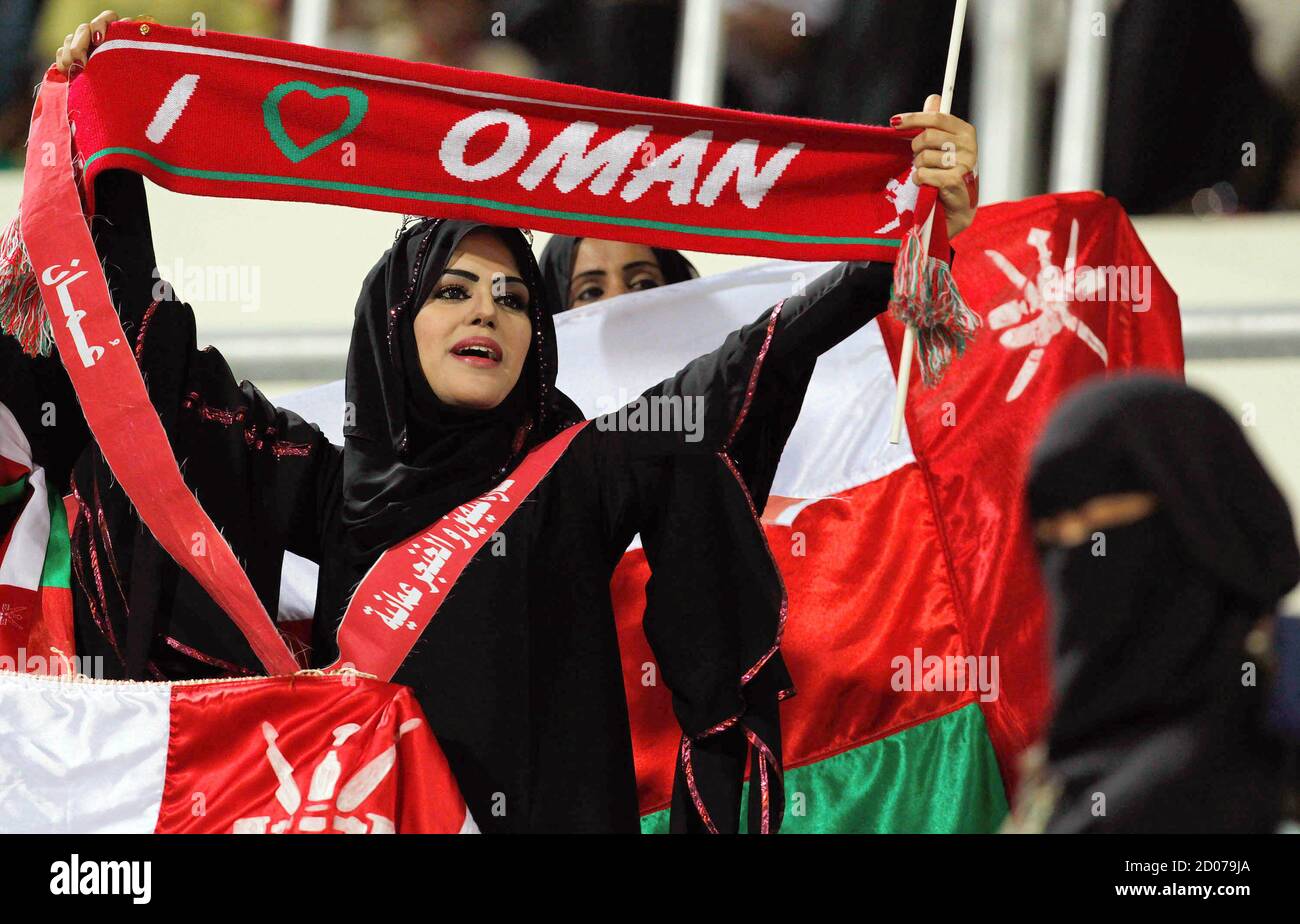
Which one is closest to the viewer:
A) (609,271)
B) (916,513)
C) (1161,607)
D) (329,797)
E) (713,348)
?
(1161,607)

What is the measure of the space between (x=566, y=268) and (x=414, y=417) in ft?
3.34

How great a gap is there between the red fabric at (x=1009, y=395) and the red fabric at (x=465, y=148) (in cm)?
76

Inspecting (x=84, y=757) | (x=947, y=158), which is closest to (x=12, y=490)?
(x=84, y=757)

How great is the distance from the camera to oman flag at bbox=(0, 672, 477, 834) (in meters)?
2.80

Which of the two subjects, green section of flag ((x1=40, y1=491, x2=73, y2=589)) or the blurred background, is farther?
the blurred background

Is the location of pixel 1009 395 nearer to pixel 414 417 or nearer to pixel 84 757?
pixel 414 417

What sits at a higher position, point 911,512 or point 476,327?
point 476,327

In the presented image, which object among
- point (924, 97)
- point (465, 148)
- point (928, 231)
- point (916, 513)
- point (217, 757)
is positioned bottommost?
point (217, 757)

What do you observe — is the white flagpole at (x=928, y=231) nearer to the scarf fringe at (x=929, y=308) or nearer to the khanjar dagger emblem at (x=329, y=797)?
the scarf fringe at (x=929, y=308)

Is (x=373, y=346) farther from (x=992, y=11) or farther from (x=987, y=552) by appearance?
(x=992, y=11)

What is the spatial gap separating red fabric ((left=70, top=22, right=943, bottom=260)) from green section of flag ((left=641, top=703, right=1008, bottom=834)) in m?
0.97

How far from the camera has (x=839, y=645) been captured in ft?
12.0

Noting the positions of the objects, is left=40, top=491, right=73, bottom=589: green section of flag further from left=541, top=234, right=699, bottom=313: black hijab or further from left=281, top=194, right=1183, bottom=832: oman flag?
left=541, top=234, right=699, bottom=313: black hijab

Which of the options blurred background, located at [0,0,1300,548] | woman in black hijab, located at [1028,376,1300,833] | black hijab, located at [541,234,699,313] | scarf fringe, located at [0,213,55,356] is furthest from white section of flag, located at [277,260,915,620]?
woman in black hijab, located at [1028,376,1300,833]
